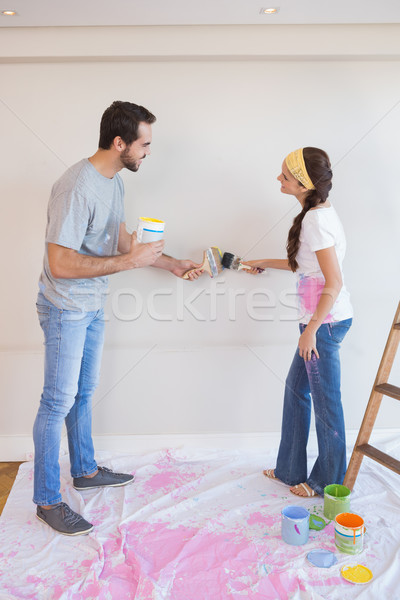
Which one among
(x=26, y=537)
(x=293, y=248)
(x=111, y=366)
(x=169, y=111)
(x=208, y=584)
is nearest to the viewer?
(x=208, y=584)

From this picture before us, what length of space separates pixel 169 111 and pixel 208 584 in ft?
6.28

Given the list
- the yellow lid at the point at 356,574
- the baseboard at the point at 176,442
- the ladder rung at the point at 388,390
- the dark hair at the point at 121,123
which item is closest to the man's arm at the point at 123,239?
the dark hair at the point at 121,123

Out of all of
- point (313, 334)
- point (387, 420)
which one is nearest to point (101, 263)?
point (313, 334)

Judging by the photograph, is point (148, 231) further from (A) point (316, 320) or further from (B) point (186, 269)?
(A) point (316, 320)

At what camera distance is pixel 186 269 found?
232cm

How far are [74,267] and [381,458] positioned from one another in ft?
4.38

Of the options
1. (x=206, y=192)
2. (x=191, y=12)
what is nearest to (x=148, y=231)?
(x=206, y=192)

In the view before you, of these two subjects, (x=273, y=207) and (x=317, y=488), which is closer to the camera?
(x=317, y=488)

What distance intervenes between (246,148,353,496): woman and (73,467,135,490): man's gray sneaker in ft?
2.35

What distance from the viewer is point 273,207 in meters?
2.39

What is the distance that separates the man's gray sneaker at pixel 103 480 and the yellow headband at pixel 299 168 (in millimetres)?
1454

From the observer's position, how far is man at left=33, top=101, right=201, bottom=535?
182cm

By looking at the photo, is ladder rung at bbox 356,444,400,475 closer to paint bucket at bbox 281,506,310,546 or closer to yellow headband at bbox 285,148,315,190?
paint bucket at bbox 281,506,310,546

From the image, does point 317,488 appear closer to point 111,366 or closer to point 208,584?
point 208,584
